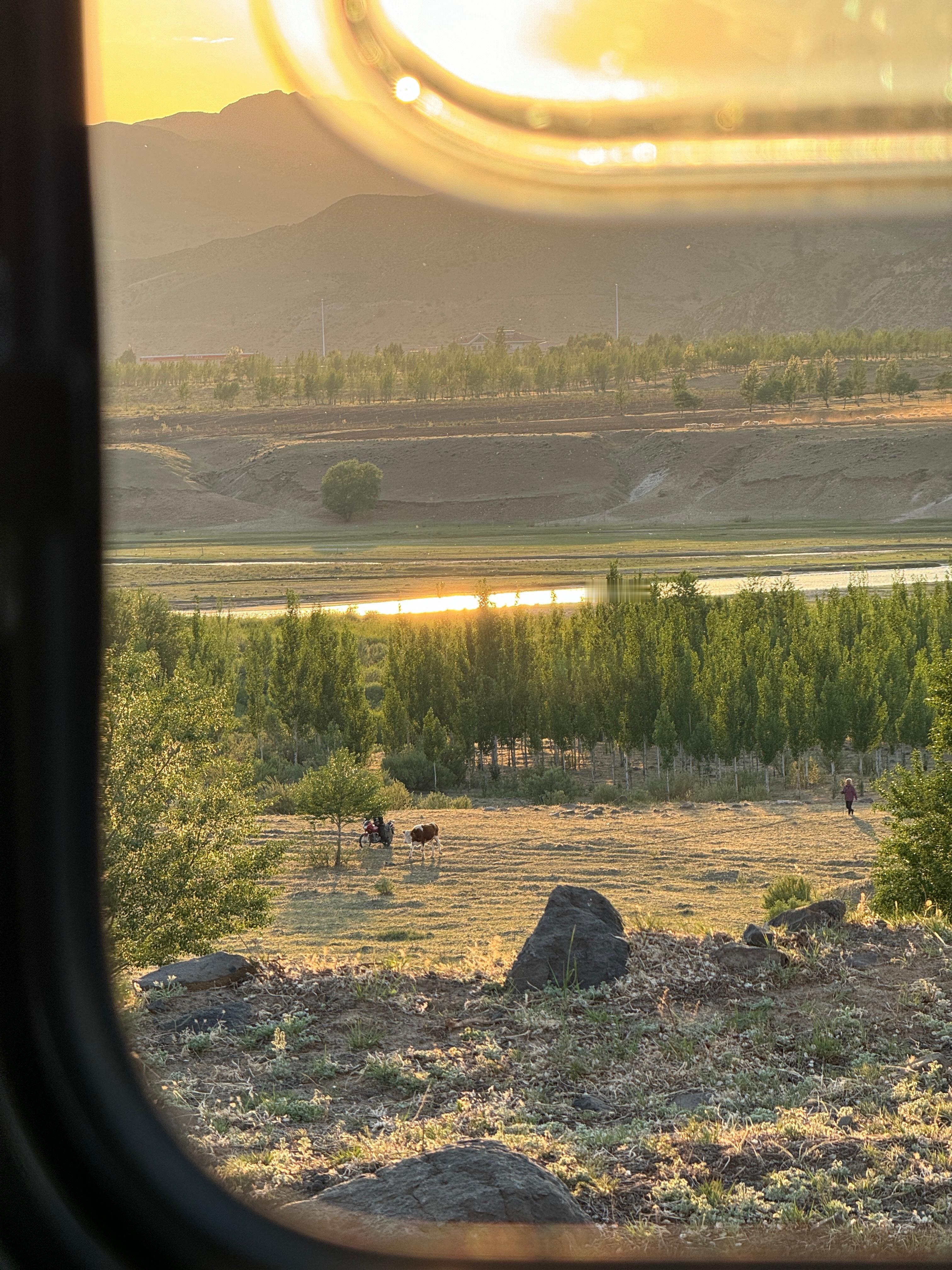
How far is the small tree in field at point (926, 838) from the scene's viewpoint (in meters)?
9.87

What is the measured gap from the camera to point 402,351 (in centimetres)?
14800

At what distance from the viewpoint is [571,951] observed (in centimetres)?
990

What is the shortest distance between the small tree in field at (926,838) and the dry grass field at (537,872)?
101 inches

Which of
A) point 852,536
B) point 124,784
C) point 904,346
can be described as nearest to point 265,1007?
point 124,784

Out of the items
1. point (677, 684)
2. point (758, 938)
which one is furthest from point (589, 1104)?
point (677, 684)

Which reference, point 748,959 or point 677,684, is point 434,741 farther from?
point 748,959

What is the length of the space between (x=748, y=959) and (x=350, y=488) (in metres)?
75.6

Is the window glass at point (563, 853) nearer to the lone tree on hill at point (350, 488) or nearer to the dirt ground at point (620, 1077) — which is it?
the dirt ground at point (620, 1077)

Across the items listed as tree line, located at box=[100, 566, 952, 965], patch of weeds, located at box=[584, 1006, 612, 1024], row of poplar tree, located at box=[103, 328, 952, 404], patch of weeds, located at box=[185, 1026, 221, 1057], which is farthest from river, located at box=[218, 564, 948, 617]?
row of poplar tree, located at box=[103, 328, 952, 404]

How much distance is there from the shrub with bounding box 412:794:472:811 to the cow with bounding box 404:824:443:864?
3778 millimetres

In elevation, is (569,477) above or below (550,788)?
above

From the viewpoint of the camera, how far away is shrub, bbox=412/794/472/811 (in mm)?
23797

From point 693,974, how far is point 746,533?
204 ft

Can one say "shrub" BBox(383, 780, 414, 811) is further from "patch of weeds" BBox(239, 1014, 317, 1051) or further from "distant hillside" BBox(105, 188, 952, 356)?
"distant hillside" BBox(105, 188, 952, 356)
